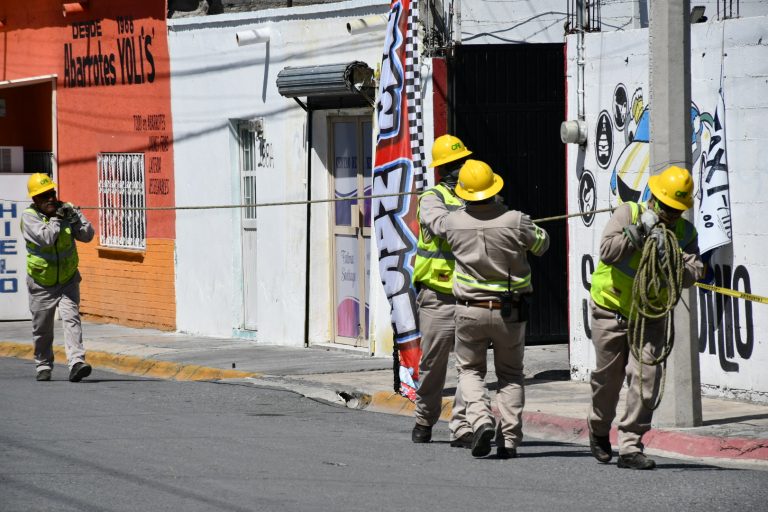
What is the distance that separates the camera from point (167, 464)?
8820 millimetres

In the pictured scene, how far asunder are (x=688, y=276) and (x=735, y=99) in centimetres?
288

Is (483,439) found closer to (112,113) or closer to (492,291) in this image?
(492,291)

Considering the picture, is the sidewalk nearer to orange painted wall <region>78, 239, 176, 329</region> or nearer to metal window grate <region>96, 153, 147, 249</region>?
orange painted wall <region>78, 239, 176, 329</region>

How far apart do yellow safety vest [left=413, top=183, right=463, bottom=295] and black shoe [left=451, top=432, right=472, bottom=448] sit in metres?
0.96

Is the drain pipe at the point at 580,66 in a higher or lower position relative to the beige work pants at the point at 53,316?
higher

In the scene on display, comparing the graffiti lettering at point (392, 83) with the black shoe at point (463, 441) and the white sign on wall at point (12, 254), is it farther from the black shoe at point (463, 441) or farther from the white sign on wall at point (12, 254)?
the white sign on wall at point (12, 254)

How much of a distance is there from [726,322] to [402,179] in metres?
2.80

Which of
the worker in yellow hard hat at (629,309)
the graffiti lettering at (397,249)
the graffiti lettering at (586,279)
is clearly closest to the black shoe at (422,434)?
the worker in yellow hard hat at (629,309)

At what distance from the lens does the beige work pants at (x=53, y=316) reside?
1348 cm

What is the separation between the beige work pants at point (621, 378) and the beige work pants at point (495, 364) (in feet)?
1.79

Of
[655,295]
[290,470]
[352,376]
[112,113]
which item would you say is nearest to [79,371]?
[352,376]

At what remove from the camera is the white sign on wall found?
1991 centimetres

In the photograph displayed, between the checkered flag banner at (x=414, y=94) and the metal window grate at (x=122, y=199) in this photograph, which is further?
the metal window grate at (x=122, y=199)

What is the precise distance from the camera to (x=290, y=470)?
867cm
